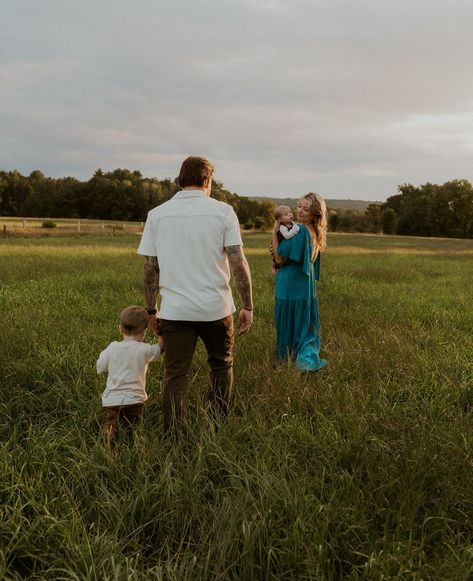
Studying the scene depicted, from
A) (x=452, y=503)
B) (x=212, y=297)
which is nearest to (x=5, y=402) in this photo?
(x=212, y=297)

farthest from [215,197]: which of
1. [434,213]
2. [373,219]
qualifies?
[434,213]

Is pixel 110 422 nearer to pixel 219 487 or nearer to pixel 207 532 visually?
pixel 219 487

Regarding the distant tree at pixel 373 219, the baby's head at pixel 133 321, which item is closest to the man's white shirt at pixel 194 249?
the baby's head at pixel 133 321

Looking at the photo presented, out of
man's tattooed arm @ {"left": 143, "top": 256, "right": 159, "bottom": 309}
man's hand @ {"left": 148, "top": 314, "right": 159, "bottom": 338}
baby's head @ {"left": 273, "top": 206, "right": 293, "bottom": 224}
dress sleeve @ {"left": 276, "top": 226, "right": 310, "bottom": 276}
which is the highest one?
baby's head @ {"left": 273, "top": 206, "right": 293, "bottom": 224}

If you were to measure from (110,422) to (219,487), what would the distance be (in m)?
1.13

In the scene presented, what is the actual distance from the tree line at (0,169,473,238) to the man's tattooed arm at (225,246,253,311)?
77.6 metres

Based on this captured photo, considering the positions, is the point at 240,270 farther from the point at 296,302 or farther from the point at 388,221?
the point at 388,221

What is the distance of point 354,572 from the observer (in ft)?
7.04

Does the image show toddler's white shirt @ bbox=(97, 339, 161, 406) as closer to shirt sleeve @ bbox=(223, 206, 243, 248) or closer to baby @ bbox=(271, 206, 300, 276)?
shirt sleeve @ bbox=(223, 206, 243, 248)

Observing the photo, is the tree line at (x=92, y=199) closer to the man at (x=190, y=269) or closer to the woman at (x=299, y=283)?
the woman at (x=299, y=283)

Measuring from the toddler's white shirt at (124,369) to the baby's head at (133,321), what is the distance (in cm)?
9

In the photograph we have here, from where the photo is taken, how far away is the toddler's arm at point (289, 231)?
5.49m

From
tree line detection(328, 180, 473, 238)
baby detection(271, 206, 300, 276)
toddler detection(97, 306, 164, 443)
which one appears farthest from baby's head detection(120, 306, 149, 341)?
tree line detection(328, 180, 473, 238)

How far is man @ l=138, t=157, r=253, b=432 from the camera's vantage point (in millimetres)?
3492
